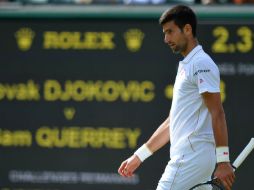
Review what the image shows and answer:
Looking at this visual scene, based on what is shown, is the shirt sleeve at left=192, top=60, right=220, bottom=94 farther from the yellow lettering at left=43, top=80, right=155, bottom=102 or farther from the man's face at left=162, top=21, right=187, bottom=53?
the yellow lettering at left=43, top=80, right=155, bottom=102

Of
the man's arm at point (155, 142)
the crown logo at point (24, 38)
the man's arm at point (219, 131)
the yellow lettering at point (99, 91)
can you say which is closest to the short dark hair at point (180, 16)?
the man's arm at point (219, 131)

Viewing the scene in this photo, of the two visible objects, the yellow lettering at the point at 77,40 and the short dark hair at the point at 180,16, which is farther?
the yellow lettering at the point at 77,40

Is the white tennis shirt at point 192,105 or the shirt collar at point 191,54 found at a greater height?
the shirt collar at point 191,54

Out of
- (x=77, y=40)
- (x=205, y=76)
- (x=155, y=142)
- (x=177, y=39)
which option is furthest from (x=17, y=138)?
(x=205, y=76)

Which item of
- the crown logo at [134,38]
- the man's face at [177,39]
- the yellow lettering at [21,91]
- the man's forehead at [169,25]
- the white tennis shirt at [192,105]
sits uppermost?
the man's forehead at [169,25]

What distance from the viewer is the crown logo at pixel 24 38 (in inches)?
328

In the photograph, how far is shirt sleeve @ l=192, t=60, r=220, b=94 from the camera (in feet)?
16.8

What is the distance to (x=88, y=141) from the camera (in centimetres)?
827

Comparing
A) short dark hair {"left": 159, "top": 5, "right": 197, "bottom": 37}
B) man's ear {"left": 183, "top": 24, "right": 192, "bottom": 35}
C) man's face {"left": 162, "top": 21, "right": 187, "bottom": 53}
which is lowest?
man's face {"left": 162, "top": 21, "right": 187, "bottom": 53}

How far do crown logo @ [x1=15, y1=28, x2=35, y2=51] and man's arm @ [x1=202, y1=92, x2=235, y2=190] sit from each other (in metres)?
3.51

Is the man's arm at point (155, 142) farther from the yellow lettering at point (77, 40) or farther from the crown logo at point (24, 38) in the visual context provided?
the crown logo at point (24, 38)

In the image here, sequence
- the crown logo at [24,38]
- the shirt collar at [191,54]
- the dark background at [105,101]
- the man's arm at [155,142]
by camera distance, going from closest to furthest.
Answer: the shirt collar at [191,54], the man's arm at [155,142], the dark background at [105,101], the crown logo at [24,38]

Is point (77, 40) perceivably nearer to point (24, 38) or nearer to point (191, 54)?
point (24, 38)

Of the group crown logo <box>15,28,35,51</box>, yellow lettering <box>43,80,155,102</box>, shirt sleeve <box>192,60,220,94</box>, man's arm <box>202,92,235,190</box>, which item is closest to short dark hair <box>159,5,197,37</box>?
shirt sleeve <box>192,60,220,94</box>
